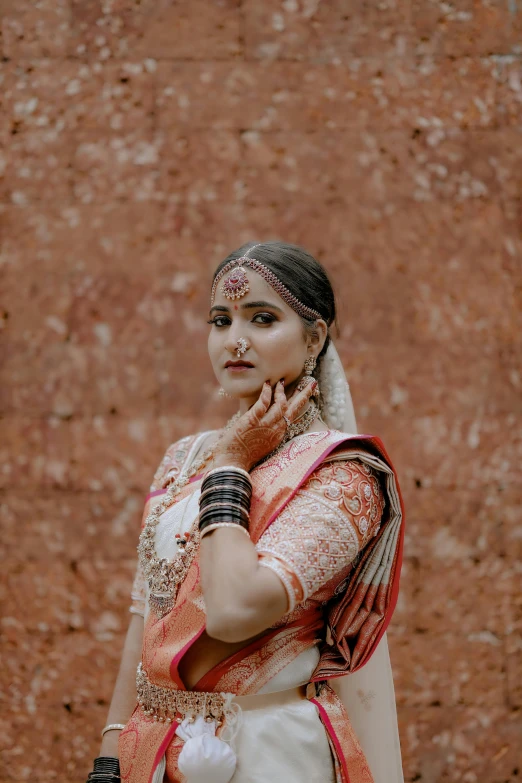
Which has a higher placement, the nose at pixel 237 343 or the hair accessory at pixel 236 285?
the hair accessory at pixel 236 285

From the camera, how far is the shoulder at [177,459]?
1.88m

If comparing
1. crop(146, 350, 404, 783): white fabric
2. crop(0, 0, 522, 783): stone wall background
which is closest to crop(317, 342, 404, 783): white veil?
crop(146, 350, 404, 783): white fabric

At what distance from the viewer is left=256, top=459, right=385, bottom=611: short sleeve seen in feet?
4.42

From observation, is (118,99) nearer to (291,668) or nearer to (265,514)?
(265,514)

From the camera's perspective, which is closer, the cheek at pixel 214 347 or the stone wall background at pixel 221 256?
the cheek at pixel 214 347

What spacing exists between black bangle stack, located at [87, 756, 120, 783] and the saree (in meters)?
0.07

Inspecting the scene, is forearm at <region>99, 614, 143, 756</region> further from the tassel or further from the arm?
the arm

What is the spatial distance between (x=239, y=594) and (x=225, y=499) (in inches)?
7.4

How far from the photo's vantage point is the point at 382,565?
159cm

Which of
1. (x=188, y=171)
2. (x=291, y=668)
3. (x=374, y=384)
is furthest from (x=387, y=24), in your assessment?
(x=291, y=668)

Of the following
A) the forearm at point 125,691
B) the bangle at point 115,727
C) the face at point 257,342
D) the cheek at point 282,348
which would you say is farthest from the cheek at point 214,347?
the bangle at point 115,727

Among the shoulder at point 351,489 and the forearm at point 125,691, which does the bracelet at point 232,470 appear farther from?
the forearm at point 125,691

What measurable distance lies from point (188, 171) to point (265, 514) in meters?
1.68

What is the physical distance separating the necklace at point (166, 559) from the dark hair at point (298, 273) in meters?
0.22
